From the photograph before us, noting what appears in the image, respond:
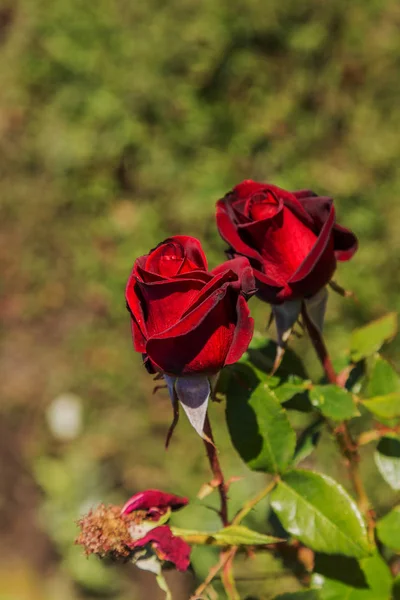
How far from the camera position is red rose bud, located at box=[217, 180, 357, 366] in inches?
23.5

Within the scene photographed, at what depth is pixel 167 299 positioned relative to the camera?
1.72ft

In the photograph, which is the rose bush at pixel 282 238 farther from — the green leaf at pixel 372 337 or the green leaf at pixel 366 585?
the green leaf at pixel 366 585

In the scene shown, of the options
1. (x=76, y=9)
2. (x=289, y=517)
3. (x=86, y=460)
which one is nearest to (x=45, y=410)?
(x=86, y=460)

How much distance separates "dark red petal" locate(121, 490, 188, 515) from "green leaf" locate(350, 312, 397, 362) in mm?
244

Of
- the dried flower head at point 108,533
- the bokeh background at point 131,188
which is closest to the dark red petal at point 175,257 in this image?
the dried flower head at point 108,533

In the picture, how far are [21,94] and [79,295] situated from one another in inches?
29.6

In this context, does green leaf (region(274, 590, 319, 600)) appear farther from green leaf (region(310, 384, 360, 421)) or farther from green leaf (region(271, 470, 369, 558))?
green leaf (region(310, 384, 360, 421))

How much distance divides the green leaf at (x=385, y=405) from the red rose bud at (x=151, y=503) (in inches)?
8.7

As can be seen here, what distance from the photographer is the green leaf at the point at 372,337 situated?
74cm

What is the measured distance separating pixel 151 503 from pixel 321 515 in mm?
151

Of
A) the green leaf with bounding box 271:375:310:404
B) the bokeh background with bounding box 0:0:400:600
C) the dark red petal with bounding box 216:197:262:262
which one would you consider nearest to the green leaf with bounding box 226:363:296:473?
the green leaf with bounding box 271:375:310:404

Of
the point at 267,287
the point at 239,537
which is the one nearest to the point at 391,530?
the point at 239,537

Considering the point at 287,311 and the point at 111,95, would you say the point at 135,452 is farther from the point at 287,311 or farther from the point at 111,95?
the point at 287,311

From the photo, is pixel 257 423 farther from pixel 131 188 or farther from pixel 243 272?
pixel 131 188
